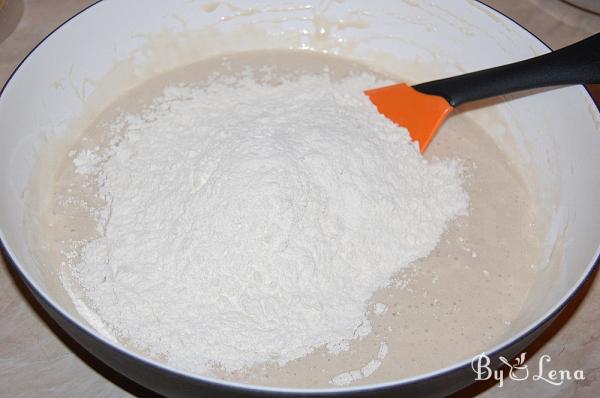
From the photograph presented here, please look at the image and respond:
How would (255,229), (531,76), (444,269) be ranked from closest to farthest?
(255,229)
(444,269)
(531,76)

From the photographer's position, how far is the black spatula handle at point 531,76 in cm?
124

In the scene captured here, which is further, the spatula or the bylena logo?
the spatula

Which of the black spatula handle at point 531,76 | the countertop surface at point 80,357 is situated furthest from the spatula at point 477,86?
the countertop surface at point 80,357

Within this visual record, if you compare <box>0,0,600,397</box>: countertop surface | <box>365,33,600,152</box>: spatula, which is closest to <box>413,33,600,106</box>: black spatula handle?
<box>365,33,600,152</box>: spatula

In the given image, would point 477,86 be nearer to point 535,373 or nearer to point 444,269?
point 444,269

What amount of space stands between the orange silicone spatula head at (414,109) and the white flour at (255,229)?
44mm

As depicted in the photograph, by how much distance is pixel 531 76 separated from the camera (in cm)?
127

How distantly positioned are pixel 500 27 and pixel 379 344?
0.77 meters

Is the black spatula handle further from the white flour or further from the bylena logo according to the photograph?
the bylena logo

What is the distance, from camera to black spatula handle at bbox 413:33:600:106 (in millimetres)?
1238

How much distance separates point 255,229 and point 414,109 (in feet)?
1.55

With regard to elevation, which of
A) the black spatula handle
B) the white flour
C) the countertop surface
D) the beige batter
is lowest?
the countertop surface

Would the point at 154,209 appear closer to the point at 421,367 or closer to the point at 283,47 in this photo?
the point at 421,367

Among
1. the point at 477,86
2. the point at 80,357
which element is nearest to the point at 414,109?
the point at 477,86
